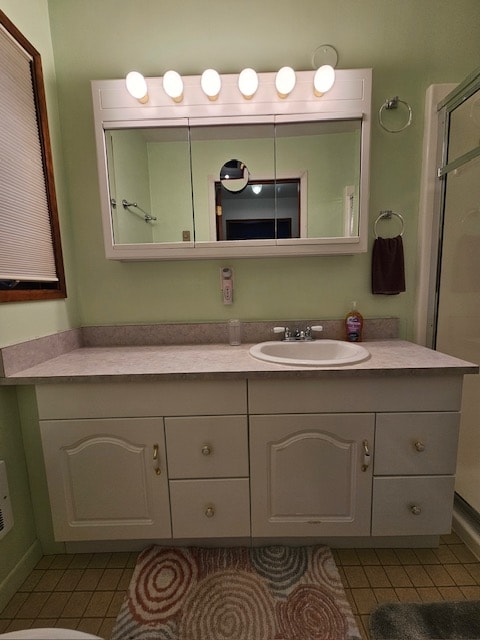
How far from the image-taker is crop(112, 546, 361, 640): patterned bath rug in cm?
91

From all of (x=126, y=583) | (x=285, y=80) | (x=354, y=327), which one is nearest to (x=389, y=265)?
(x=354, y=327)

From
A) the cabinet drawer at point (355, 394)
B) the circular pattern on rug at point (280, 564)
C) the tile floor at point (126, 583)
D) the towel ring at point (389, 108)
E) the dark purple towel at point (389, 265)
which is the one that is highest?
the towel ring at point (389, 108)

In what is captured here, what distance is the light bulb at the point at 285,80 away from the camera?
1175 millimetres

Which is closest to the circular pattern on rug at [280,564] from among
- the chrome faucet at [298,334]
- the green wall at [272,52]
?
the chrome faucet at [298,334]

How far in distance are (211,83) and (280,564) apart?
1.93 m

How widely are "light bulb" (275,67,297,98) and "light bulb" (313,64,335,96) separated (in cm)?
9

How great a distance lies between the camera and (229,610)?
3.16ft

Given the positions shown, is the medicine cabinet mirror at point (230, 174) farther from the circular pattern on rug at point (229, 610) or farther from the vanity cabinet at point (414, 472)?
the circular pattern on rug at point (229, 610)

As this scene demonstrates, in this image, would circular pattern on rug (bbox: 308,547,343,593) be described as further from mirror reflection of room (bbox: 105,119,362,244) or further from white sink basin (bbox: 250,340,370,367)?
mirror reflection of room (bbox: 105,119,362,244)

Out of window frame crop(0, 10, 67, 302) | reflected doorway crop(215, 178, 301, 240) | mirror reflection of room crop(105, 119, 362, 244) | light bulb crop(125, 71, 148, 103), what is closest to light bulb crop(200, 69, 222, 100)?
mirror reflection of room crop(105, 119, 362, 244)

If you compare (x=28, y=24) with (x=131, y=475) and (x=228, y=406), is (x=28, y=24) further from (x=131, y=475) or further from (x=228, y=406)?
(x=131, y=475)

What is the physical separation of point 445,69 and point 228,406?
176 cm

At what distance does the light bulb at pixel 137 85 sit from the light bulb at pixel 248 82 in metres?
0.39

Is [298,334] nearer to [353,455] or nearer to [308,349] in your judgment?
[308,349]
